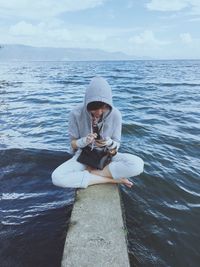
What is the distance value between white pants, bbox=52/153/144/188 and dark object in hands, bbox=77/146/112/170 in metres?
0.11

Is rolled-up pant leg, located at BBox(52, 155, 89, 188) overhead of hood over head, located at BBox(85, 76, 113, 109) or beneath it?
beneath

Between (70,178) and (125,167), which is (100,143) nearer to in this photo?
(125,167)

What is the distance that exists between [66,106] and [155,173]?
9.03 meters

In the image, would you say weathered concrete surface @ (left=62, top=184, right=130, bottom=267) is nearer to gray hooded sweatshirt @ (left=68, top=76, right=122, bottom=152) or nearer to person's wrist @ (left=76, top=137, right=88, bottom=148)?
person's wrist @ (left=76, top=137, right=88, bottom=148)

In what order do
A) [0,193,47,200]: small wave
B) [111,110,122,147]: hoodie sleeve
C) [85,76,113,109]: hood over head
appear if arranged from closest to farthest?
[85,76,113,109]: hood over head → [111,110,122,147]: hoodie sleeve → [0,193,47,200]: small wave

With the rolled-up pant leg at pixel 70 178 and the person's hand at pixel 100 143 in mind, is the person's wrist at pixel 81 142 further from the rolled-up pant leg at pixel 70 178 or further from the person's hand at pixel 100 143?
the rolled-up pant leg at pixel 70 178

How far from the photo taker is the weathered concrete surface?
355cm

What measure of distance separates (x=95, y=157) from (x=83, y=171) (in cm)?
32

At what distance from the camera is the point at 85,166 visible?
5.36 m

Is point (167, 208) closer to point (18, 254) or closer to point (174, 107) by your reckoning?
point (18, 254)

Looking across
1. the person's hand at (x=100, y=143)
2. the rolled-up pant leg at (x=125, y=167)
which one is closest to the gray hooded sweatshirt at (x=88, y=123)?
the person's hand at (x=100, y=143)

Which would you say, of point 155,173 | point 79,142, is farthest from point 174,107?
point 79,142

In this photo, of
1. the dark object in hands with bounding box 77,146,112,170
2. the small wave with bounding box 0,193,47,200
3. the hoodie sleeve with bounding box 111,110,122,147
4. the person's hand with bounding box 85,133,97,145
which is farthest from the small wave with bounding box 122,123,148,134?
the person's hand with bounding box 85,133,97,145

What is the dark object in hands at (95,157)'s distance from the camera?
205 inches
